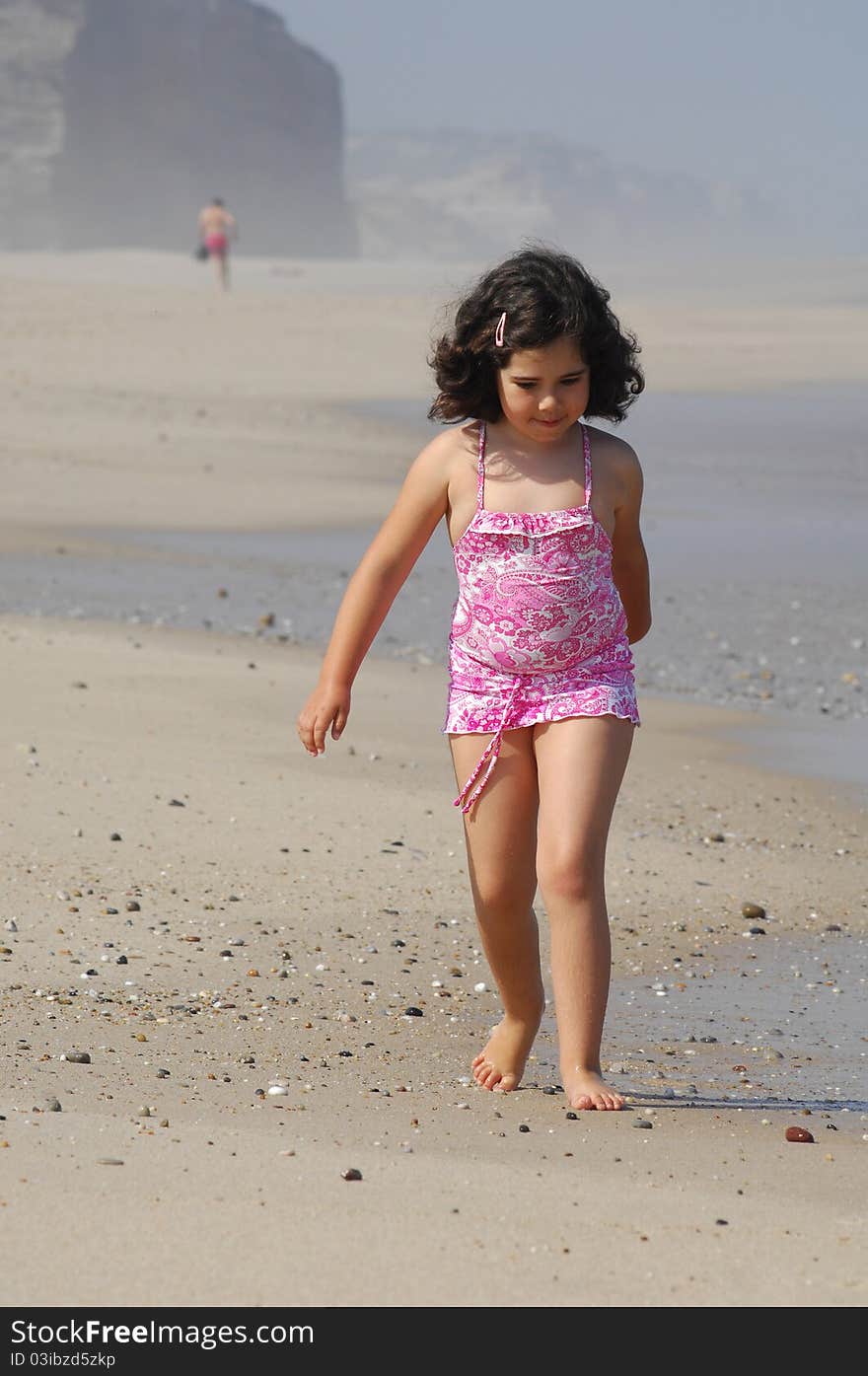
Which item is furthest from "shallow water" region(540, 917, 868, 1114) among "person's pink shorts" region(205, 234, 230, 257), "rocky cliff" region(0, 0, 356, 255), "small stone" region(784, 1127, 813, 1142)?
"rocky cliff" region(0, 0, 356, 255)

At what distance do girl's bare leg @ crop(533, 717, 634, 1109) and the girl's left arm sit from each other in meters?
0.41

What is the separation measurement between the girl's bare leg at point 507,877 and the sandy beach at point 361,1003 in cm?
13

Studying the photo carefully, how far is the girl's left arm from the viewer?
436cm

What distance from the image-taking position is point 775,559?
42.8 feet

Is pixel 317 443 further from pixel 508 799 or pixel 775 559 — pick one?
pixel 508 799

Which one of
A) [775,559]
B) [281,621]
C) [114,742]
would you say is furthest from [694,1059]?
[775,559]

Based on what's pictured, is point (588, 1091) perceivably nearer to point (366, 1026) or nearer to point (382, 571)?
point (366, 1026)

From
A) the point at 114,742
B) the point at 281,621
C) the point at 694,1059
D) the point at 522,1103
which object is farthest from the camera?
the point at 281,621

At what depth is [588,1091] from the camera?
410cm

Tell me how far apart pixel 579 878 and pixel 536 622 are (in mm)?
519

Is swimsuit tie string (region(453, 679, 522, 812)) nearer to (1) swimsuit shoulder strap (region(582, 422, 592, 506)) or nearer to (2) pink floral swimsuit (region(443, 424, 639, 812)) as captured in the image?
(2) pink floral swimsuit (region(443, 424, 639, 812))

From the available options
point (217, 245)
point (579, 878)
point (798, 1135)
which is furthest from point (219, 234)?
point (798, 1135)
